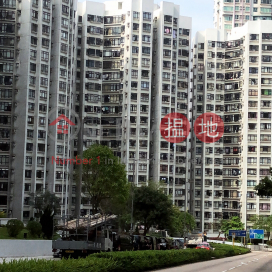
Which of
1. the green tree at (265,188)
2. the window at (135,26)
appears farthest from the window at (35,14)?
the green tree at (265,188)

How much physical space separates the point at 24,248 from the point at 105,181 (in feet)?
144

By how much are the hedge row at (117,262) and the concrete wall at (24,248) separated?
10627 millimetres

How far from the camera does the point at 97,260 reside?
2530cm

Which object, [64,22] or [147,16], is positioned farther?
[147,16]

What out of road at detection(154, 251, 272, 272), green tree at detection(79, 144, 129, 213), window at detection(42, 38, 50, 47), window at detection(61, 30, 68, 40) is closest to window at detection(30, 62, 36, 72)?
window at detection(42, 38, 50, 47)

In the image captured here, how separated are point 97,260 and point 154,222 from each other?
55555 millimetres

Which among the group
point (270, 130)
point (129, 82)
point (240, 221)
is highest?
point (129, 82)

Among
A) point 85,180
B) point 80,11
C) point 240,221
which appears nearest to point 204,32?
point 80,11

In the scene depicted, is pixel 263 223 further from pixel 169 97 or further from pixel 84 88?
pixel 84 88

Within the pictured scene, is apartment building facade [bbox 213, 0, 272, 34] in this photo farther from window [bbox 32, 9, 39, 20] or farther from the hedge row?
the hedge row

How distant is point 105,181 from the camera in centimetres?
8656

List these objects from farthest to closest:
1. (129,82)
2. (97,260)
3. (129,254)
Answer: (129,82)
(129,254)
(97,260)

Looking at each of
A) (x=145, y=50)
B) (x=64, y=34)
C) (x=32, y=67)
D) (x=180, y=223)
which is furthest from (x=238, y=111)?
(x=32, y=67)

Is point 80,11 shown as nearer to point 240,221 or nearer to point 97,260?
point 240,221
